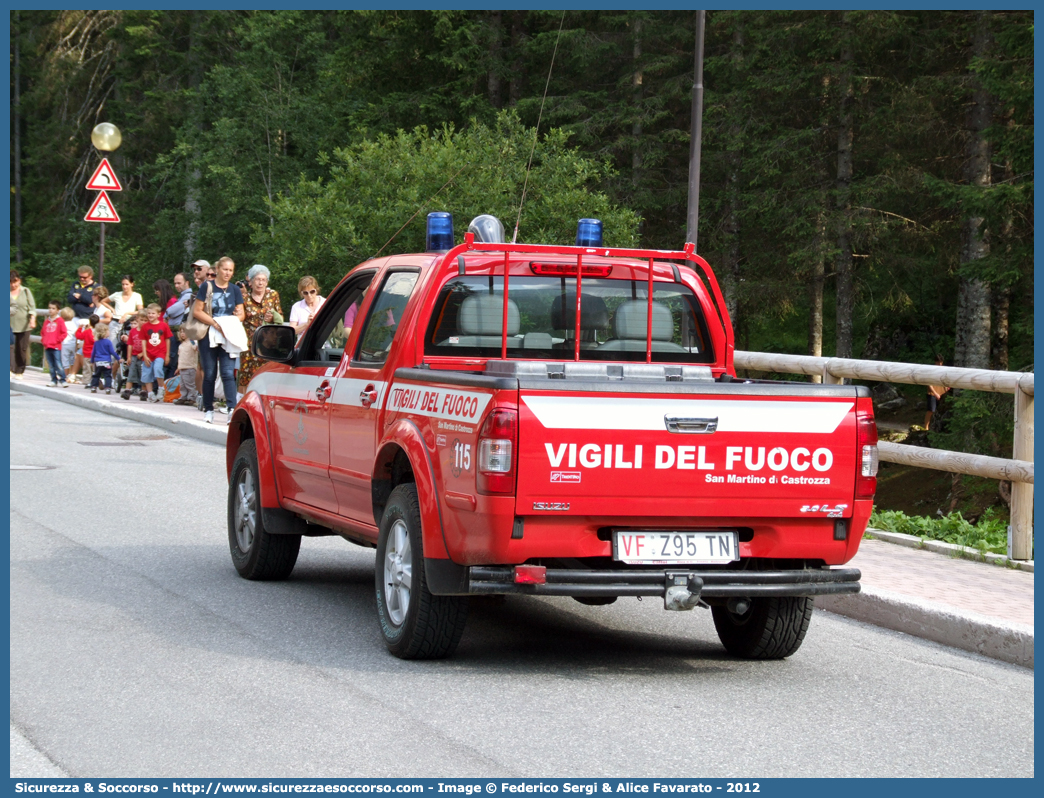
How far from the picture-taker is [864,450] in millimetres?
6703

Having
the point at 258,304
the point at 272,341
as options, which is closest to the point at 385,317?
the point at 272,341

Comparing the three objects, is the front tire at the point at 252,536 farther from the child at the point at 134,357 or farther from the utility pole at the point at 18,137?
the utility pole at the point at 18,137

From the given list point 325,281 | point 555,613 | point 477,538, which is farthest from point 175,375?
point 477,538

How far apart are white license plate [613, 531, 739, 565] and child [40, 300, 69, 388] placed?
71.7 ft

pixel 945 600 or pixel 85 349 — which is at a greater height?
pixel 85 349

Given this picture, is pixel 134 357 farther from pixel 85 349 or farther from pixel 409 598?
pixel 409 598

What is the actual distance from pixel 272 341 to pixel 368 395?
4.13 feet

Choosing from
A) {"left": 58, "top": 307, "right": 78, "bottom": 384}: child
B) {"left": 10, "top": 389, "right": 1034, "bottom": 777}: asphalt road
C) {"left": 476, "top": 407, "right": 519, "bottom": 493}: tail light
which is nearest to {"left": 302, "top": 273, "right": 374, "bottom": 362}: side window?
{"left": 10, "top": 389, "right": 1034, "bottom": 777}: asphalt road

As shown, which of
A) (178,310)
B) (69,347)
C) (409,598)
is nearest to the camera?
(409,598)

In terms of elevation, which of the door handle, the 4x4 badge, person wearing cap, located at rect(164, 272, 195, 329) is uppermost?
person wearing cap, located at rect(164, 272, 195, 329)

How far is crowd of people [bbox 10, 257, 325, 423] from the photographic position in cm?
1738

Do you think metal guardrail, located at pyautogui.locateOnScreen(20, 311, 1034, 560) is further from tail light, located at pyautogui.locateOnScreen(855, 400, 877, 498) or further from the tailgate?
the tailgate

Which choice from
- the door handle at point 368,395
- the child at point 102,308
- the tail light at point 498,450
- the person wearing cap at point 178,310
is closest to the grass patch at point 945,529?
the door handle at point 368,395

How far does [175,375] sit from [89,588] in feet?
49.7
